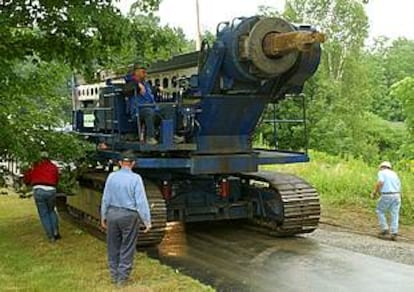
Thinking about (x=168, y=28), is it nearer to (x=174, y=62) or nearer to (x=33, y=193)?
(x=174, y=62)

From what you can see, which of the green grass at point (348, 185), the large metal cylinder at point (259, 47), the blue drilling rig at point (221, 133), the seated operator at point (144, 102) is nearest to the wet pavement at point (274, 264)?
the blue drilling rig at point (221, 133)

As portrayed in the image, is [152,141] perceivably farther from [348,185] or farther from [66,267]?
[348,185]

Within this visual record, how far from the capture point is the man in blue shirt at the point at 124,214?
9.20 m

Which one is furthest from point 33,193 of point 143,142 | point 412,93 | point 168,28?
point 412,93

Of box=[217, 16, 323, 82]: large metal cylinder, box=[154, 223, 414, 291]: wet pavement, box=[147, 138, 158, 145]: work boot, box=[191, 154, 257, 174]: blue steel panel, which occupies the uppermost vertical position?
box=[217, 16, 323, 82]: large metal cylinder

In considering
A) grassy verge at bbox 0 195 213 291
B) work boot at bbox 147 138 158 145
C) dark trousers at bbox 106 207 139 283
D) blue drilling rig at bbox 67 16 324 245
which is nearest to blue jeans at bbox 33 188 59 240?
grassy verge at bbox 0 195 213 291

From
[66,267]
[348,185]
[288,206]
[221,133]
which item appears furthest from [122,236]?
[348,185]

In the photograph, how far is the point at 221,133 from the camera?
41.4 feet

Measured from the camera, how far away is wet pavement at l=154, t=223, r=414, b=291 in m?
9.48

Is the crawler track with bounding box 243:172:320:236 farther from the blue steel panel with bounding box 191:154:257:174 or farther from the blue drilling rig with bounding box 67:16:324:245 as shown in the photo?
the blue steel panel with bounding box 191:154:257:174

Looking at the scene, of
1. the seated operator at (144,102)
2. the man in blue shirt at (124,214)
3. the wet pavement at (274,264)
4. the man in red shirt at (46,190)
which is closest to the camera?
the man in blue shirt at (124,214)

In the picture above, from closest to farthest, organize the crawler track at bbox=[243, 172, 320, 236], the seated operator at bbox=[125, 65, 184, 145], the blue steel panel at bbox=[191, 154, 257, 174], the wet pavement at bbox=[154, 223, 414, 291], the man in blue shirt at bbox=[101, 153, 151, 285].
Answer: the man in blue shirt at bbox=[101, 153, 151, 285] < the wet pavement at bbox=[154, 223, 414, 291] < the blue steel panel at bbox=[191, 154, 257, 174] < the seated operator at bbox=[125, 65, 184, 145] < the crawler track at bbox=[243, 172, 320, 236]

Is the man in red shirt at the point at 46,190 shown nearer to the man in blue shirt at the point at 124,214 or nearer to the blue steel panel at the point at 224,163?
the blue steel panel at the point at 224,163

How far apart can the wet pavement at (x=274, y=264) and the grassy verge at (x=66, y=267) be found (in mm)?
554
